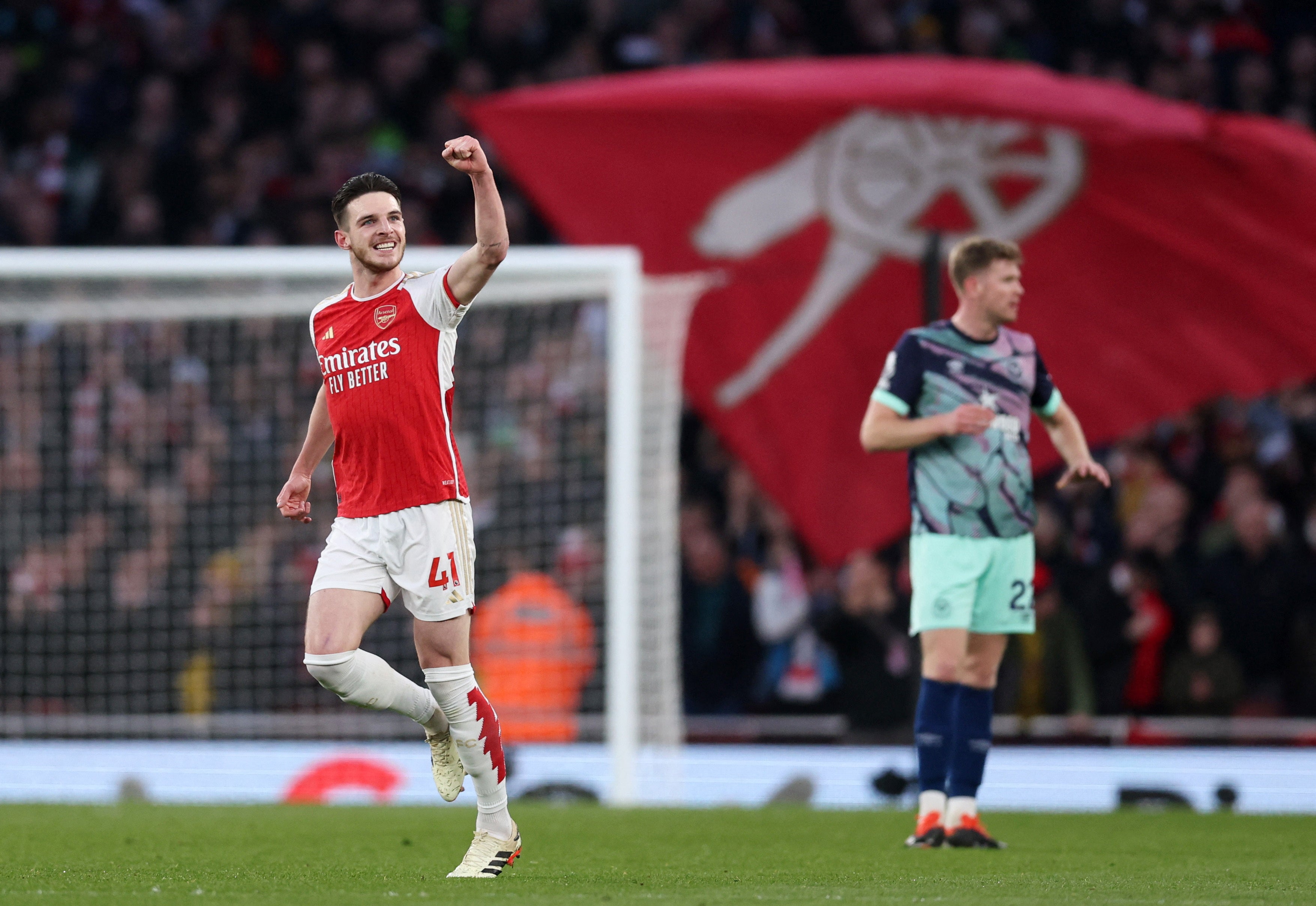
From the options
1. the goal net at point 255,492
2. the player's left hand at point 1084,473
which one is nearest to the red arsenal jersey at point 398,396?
the player's left hand at point 1084,473

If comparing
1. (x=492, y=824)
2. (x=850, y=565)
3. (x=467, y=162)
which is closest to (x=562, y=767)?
(x=850, y=565)

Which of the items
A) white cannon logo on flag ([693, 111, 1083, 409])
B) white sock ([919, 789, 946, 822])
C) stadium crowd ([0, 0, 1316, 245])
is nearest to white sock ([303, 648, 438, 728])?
white sock ([919, 789, 946, 822])

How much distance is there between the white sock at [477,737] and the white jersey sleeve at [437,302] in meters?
0.98

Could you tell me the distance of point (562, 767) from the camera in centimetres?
971

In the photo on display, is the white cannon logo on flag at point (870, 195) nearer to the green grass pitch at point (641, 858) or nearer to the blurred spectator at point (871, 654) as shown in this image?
the blurred spectator at point (871, 654)

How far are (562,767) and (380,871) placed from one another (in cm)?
418

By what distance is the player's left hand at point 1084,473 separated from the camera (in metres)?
6.61

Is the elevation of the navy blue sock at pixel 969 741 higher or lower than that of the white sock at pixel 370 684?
lower

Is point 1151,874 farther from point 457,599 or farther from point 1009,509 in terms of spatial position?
point 457,599

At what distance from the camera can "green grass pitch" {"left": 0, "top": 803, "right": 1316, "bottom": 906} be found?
193 inches

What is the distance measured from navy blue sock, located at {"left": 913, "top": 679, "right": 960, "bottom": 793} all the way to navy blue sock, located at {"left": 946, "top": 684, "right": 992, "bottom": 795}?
23mm

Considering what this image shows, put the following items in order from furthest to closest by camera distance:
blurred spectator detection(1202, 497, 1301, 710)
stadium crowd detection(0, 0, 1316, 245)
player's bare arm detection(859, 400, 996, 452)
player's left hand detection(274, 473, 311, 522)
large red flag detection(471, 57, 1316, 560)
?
stadium crowd detection(0, 0, 1316, 245), large red flag detection(471, 57, 1316, 560), blurred spectator detection(1202, 497, 1301, 710), player's bare arm detection(859, 400, 996, 452), player's left hand detection(274, 473, 311, 522)

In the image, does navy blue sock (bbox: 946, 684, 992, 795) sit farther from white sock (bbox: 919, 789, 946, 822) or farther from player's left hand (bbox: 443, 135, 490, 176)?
player's left hand (bbox: 443, 135, 490, 176)

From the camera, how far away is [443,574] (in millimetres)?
5320
